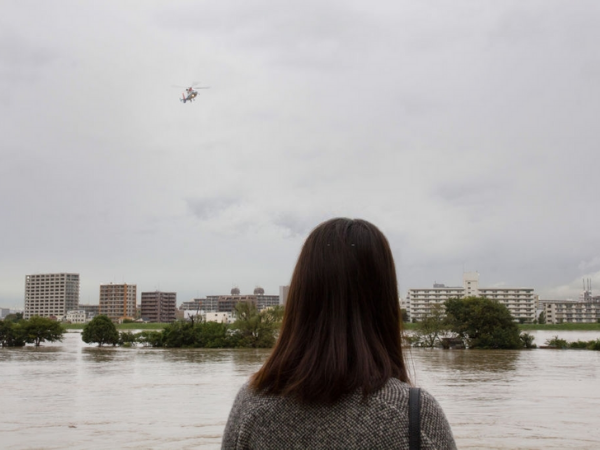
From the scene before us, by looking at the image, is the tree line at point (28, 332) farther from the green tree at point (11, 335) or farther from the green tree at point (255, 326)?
the green tree at point (255, 326)

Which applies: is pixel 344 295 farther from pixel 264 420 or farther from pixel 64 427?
pixel 64 427

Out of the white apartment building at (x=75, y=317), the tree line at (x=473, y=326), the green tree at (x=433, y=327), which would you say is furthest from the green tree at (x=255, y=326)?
the white apartment building at (x=75, y=317)

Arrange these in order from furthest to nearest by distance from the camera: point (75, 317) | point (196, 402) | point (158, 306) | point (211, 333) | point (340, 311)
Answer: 1. point (158, 306)
2. point (75, 317)
3. point (211, 333)
4. point (196, 402)
5. point (340, 311)

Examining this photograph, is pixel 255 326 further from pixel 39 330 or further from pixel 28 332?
pixel 28 332

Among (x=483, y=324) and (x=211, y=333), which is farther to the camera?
(x=211, y=333)

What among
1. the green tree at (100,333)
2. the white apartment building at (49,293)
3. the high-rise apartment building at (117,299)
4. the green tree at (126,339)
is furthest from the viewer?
the high-rise apartment building at (117,299)

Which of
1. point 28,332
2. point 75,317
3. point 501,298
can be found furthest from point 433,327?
point 75,317
